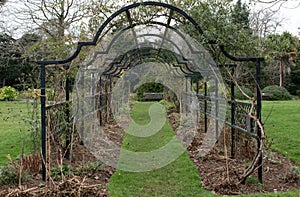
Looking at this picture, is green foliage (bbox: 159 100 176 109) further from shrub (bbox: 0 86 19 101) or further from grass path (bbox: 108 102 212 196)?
shrub (bbox: 0 86 19 101)

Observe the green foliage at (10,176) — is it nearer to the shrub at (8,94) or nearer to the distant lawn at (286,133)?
the distant lawn at (286,133)

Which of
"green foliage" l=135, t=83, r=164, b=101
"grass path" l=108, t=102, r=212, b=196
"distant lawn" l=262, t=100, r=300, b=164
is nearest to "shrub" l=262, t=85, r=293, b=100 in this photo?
"green foliage" l=135, t=83, r=164, b=101

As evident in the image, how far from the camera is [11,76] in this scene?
20.3 m

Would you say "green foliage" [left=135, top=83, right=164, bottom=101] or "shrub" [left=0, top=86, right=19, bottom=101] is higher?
"green foliage" [left=135, top=83, right=164, bottom=101]

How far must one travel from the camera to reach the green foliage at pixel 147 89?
1922 cm

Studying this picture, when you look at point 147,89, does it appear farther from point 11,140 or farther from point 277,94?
point 11,140

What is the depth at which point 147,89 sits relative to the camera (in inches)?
768

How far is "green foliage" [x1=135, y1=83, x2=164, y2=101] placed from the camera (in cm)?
1922

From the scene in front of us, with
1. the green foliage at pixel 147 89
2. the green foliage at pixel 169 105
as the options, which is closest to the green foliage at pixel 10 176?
the green foliage at pixel 169 105

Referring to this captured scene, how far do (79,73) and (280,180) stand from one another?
3.56 meters

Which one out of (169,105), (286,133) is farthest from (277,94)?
(286,133)

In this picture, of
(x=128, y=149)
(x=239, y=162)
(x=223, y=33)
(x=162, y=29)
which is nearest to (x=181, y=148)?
(x=128, y=149)

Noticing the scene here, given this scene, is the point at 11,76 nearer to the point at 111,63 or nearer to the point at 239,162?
the point at 111,63

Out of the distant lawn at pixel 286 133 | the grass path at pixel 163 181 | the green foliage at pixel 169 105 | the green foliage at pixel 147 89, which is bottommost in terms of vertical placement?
the grass path at pixel 163 181
